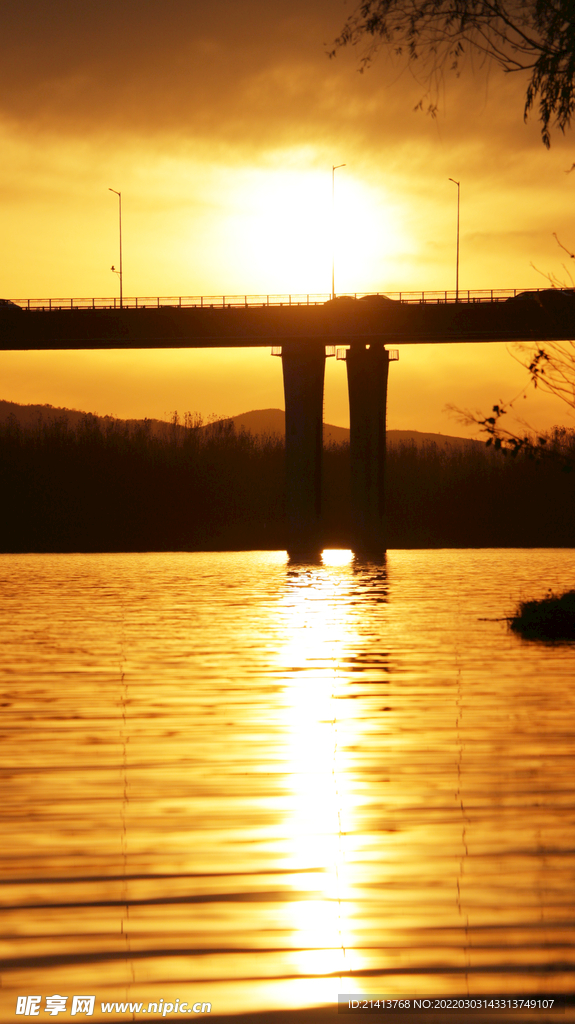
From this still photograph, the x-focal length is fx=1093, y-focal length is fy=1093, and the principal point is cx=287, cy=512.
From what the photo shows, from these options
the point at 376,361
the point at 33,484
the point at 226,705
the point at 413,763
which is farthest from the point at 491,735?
the point at 33,484

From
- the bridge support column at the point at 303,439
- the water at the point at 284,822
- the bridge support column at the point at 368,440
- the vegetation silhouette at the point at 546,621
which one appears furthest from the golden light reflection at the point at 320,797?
the bridge support column at the point at 368,440

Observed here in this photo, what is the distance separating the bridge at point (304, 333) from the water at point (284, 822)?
59.6 metres

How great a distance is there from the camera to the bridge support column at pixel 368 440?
81.9m

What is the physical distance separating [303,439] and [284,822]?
7103 centimetres

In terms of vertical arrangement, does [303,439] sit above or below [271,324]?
below

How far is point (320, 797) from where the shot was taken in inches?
400

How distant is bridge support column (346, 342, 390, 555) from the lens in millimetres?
81938

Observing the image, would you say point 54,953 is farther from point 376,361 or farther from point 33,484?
point 33,484

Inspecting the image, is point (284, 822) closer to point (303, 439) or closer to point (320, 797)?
point (320, 797)

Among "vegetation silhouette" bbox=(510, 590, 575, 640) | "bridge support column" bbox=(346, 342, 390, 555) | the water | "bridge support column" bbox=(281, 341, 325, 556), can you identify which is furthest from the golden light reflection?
"bridge support column" bbox=(346, 342, 390, 555)

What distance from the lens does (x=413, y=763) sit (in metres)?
11.5

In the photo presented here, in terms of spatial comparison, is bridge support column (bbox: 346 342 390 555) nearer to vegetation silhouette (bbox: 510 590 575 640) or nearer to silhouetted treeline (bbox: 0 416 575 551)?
silhouetted treeline (bbox: 0 416 575 551)

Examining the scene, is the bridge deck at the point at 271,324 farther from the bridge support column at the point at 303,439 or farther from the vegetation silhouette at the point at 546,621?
the vegetation silhouette at the point at 546,621

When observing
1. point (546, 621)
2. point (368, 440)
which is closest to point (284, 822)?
point (546, 621)
